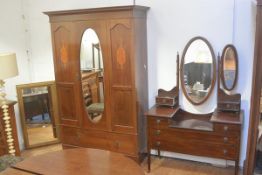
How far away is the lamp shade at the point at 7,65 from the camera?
2809 millimetres

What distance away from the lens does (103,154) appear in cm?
222

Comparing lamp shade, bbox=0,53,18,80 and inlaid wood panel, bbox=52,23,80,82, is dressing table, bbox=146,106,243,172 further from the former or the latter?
lamp shade, bbox=0,53,18,80

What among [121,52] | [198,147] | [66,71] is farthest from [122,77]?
[198,147]

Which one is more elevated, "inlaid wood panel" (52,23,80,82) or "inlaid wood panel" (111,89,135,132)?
"inlaid wood panel" (52,23,80,82)

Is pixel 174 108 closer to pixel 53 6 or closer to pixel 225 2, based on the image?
pixel 225 2

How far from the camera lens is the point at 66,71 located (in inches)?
135

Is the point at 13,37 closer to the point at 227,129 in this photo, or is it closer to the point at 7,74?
the point at 7,74

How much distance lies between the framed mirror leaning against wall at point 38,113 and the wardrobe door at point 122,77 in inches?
47.7

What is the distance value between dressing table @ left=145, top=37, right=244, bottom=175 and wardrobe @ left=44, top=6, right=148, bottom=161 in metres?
0.27

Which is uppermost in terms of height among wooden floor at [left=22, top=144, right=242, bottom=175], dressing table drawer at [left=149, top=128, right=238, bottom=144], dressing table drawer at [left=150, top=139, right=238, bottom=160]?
dressing table drawer at [left=149, top=128, right=238, bottom=144]

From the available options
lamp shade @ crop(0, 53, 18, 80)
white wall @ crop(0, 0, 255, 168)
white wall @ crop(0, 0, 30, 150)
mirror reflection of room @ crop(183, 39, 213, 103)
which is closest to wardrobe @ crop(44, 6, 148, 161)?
white wall @ crop(0, 0, 255, 168)

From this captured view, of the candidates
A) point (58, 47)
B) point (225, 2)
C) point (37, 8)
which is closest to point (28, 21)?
point (37, 8)

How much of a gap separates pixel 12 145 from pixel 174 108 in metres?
2.01

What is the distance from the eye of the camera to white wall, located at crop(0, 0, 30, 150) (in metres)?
3.67
